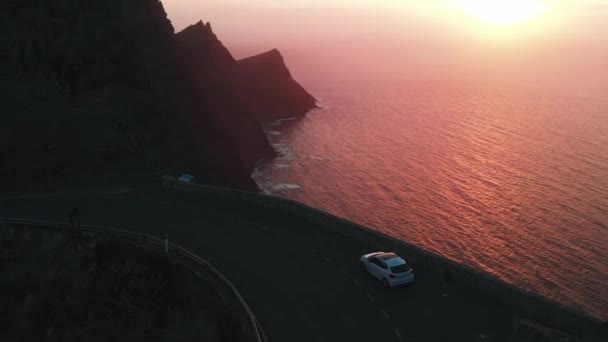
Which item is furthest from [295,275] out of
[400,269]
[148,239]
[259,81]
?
[259,81]

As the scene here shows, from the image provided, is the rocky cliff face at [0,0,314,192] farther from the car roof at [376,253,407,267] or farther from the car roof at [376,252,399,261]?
the car roof at [376,253,407,267]

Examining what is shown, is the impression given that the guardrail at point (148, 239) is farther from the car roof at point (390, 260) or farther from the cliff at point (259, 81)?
the cliff at point (259, 81)

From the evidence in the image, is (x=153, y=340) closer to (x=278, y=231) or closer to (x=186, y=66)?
(x=278, y=231)

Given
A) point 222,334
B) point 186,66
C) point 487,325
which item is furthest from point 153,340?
point 186,66

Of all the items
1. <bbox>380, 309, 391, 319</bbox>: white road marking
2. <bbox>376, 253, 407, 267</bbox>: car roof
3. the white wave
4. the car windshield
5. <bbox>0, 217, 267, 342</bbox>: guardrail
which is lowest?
the white wave


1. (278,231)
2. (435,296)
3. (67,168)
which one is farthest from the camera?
(67,168)

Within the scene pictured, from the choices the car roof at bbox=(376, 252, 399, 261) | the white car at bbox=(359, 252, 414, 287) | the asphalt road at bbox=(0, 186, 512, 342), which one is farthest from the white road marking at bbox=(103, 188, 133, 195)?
the car roof at bbox=(376, 252, 399, 261)

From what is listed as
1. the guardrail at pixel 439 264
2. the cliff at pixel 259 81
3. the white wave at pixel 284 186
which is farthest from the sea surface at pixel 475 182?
the guardrail at pixel 439 264
